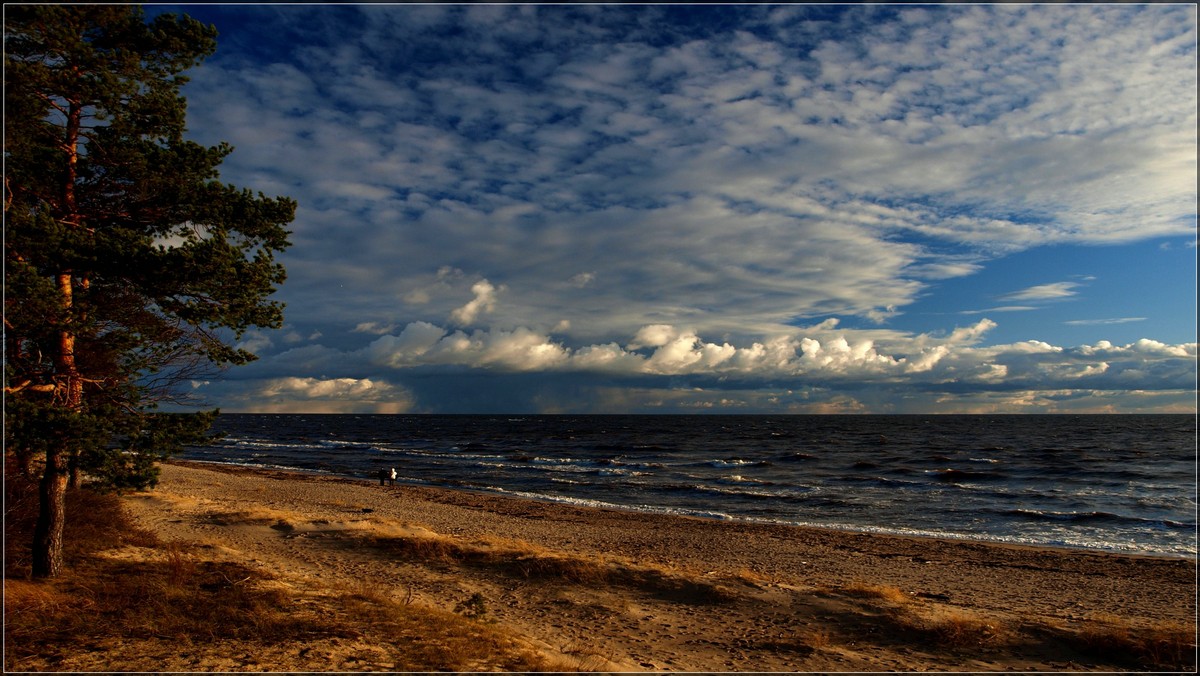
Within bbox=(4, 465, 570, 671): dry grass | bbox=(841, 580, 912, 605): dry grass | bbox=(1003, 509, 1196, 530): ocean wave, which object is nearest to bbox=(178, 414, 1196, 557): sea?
bbox=(1003, 509, 1196, 530): ocean wave

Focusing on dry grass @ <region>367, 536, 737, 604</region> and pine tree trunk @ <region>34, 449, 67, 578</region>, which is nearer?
pine tree trunk @ <region>34, 449, 67, 578</region>

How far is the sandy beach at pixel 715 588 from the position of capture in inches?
388

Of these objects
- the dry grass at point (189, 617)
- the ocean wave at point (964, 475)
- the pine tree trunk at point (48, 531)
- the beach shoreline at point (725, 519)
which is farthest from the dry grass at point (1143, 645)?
the ocean wave at point (964, 475)

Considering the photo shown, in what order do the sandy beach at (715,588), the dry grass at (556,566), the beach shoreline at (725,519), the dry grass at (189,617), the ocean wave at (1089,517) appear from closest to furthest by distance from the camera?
the dry grass at (189,617)
the sandy beach at (715,588)
the dry grass at (556,566)
the beach shoreline at (725,519)
the ocean wave at (1089,517)

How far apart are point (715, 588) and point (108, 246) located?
40.6ft

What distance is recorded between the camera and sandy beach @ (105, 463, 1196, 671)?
986 cm

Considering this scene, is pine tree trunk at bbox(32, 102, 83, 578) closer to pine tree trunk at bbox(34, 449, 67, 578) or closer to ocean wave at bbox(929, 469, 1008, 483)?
pine tree trunk at bbox(34, 449, 67, 578)

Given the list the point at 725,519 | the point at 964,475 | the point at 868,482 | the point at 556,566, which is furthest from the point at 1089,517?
the point at 556,566

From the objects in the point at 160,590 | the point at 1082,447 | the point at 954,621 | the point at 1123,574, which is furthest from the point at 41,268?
the point at 1082,447

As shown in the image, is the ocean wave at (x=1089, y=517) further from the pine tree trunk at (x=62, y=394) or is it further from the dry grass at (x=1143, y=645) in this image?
the pine tree trunk at (x=62, y=394)

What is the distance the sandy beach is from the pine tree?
3.44m

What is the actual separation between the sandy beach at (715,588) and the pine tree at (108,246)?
3443 millimetres

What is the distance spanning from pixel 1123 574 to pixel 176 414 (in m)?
24.1

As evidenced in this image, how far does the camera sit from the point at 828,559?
1891 centimetres
